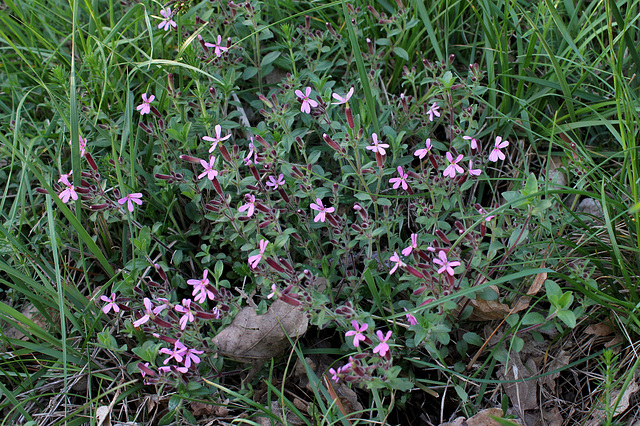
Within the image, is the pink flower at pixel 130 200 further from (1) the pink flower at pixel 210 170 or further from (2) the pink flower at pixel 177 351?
(2) the pink flower at pixel 177 351

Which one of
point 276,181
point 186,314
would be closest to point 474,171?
point 276,181

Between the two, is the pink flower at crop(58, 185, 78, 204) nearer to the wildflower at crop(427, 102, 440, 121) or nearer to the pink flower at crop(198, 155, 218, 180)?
the pink flower at crop(198, 155, 218, 180)

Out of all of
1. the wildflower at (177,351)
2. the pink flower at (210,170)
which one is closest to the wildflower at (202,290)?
the wildflower at (177,351)

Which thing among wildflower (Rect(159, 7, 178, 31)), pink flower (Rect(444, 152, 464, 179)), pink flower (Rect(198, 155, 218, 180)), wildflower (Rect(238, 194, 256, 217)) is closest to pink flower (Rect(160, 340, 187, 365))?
wildflower (Rect(238, 194, 256, 217))

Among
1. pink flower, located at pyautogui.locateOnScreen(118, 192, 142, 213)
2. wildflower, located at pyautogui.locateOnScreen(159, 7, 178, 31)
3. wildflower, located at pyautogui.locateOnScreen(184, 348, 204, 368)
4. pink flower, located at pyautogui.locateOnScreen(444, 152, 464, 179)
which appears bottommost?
wildflower, located at pyautogui.locateOnScreen(184, 348, 204, 368)

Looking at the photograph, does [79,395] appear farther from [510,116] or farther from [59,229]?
[510,116]
